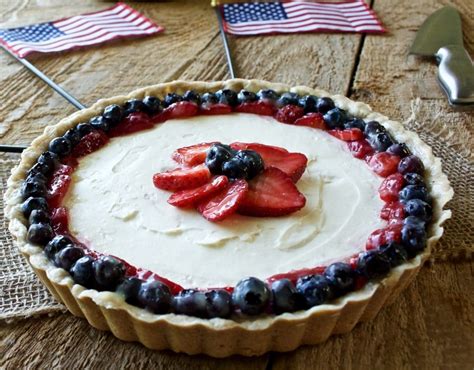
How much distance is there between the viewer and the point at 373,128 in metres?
2.14

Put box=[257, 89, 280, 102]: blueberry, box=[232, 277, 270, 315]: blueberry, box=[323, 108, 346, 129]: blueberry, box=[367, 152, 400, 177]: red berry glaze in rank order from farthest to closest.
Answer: box=[257, 89, 280, 102]: blueberry → box=[323, 108, 346, 129]: blueberry → box=[367, 152, 400, 177]: red berry glaze → box=[232, 277, 270, 315]: blueberry

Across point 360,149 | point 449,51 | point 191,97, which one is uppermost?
point 191,97

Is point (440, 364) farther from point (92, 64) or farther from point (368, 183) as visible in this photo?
point (92, 64)

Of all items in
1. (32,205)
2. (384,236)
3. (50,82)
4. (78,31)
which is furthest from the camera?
(78,31)

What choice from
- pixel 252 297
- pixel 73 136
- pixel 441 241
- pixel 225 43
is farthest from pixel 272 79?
pixel 252 297

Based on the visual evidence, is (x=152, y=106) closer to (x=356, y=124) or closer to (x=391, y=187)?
(x=356, y=124)

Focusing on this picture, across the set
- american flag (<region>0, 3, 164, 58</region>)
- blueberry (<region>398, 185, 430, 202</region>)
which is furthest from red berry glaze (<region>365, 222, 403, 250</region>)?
american flag (<region>0, 3, 164, 58</region>)

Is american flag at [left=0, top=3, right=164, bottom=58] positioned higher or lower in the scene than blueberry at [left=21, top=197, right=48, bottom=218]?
lower

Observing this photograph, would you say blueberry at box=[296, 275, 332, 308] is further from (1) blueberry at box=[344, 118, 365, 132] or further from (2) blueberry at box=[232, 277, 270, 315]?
(1) blueberry at box=[344, 118, 365, 132]

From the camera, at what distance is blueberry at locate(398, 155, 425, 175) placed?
196cm

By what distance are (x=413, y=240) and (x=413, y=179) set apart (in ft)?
1.03

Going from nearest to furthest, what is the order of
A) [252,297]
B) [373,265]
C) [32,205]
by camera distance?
[252,297]
[373,265]
[32,205]

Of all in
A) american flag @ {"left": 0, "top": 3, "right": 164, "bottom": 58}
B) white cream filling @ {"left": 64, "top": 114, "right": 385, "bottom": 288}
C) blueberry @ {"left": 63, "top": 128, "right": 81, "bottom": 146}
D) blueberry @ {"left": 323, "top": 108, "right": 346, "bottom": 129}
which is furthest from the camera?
american flag @ {"left": 0, "top": 3, "right": 164, "bottom": 58}

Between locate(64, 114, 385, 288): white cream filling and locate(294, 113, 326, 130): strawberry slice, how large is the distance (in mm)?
29
